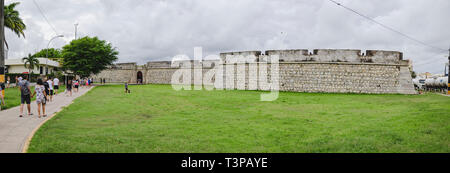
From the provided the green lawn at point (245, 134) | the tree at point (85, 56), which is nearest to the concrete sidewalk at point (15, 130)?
the green lawn at point (245, 134)

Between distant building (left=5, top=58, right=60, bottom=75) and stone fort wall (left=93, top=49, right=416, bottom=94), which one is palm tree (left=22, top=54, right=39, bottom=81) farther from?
→ stone fort wall (left=93, top=49, right=416, bottom=94)

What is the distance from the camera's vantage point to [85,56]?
31.4 metres

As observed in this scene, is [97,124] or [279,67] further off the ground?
[279,67]

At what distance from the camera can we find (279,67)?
20000 millimetres

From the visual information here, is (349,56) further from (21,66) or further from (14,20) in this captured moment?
(21,66)

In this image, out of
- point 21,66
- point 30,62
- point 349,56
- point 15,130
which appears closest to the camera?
point 15,130

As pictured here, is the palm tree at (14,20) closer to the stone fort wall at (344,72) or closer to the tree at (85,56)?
the tree at (85,56)

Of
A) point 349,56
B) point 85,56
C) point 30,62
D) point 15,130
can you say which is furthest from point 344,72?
point 30,62

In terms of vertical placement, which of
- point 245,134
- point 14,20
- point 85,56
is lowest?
point 245,134
